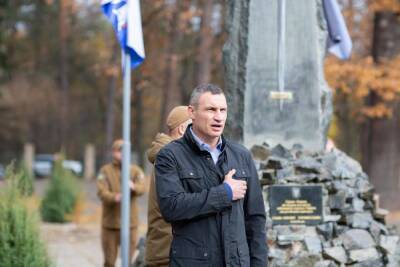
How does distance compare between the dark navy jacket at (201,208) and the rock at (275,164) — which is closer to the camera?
the dark navy jacket at (201,208)

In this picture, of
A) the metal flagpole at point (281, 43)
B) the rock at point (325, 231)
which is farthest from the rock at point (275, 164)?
the metal flagpole at point (281, 43)

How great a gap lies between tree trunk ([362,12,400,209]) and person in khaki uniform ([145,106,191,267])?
41.2ft

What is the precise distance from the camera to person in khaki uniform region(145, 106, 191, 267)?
518cm

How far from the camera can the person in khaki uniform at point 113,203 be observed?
8.05 metres

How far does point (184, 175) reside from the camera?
3883 millimetres

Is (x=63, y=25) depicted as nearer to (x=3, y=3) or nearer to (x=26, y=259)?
(x=3, y=3)

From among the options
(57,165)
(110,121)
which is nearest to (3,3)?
(110,121)

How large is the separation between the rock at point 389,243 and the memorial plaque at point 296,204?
2.10 feet

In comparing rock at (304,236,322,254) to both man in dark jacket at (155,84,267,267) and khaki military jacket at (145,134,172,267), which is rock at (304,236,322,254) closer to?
khaki military jacket at (145,134,172,267)

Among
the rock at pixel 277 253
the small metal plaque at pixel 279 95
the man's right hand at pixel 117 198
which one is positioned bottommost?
the rock at pixel 277 253

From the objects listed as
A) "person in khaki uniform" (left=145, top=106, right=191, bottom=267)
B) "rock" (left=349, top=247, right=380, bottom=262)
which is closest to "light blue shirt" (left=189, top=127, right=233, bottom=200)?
"person in khaki uniform" (left=145, top=106, right=191, bottom=267)

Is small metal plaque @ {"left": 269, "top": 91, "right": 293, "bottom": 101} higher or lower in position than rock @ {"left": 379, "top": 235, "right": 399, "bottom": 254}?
higher

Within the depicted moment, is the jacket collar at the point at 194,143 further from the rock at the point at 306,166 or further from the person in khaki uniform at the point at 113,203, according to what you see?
the person in khaki uniform at the point at 113,203

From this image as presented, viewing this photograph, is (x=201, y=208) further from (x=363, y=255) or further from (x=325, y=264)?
(x=363, y=255)
